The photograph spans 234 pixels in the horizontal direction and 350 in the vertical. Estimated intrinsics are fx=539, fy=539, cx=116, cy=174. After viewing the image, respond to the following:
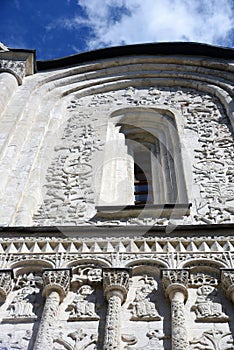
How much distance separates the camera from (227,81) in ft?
39.0

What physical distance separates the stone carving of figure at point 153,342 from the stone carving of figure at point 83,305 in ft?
1.86

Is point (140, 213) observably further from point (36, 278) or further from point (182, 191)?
point (36, 278)

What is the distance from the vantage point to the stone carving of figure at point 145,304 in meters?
5.29

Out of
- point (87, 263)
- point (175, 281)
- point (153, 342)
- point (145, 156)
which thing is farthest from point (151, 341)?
point (145, 156)

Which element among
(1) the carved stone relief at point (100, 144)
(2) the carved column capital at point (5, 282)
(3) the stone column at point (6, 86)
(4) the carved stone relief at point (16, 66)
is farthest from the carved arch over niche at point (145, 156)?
(2) the carved column capital at point (5, 282)

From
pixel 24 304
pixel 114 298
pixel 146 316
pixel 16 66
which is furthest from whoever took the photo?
pixel 16 66

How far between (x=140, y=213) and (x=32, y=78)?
216 inches

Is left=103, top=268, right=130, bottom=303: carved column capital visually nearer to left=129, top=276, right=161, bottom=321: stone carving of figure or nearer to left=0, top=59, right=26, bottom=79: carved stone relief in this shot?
left=129, top=276, right=161, bottom=321: stone carving of figure

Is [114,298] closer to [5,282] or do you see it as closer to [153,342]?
[153,342]

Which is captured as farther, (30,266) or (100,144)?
(100,144)

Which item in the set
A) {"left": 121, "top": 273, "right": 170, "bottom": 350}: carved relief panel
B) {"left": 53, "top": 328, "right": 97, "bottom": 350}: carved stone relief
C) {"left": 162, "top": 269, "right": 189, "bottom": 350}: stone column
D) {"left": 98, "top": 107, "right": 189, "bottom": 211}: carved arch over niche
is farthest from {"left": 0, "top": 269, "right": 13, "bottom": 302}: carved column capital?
{"left": 98, "top": 107, "right": 189, "bottom": 211}: carved arch over niche

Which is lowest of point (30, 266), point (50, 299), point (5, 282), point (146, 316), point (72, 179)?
point (146, 316)

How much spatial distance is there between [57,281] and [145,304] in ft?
3.09

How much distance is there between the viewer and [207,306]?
17.8ft
